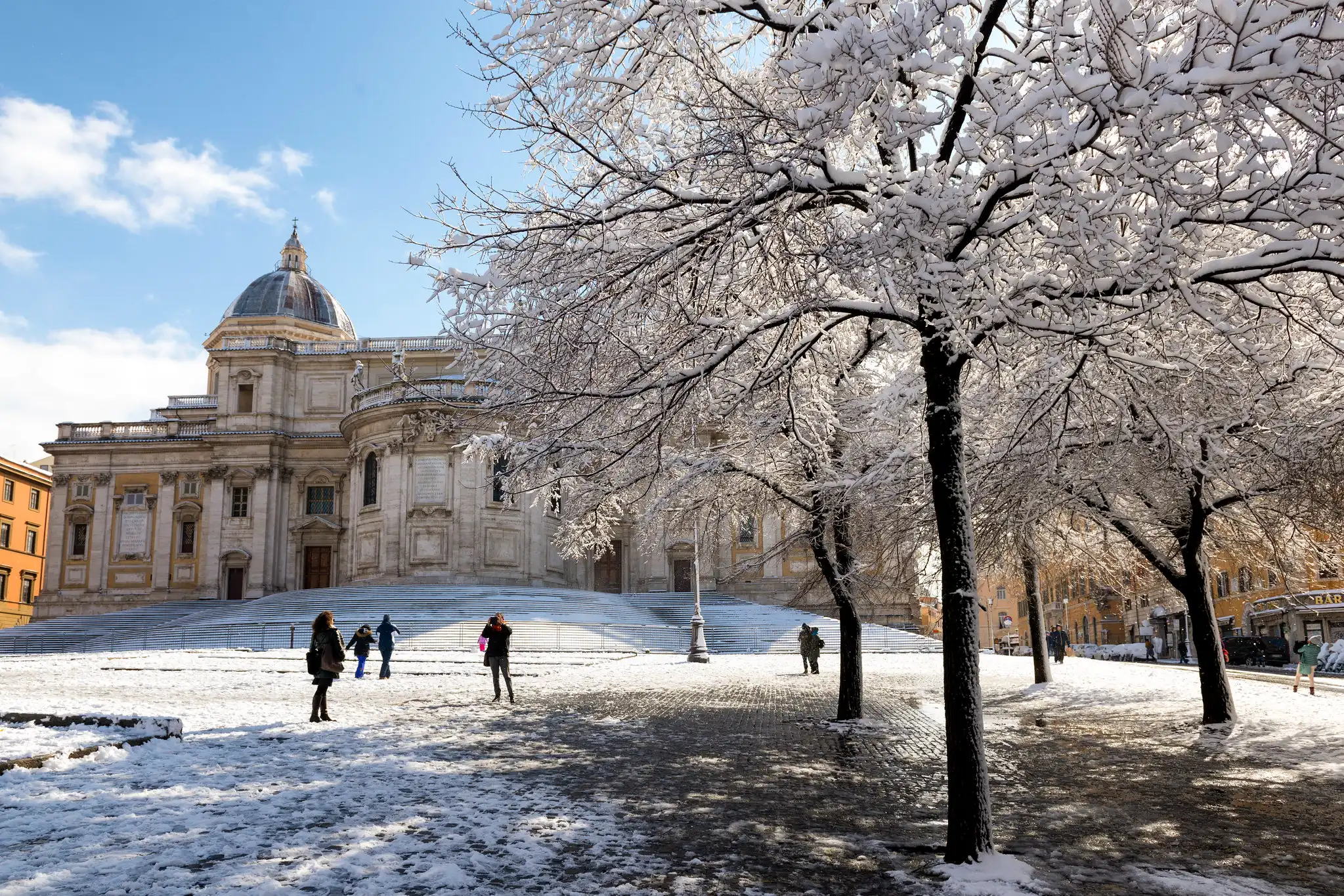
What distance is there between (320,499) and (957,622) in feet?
192

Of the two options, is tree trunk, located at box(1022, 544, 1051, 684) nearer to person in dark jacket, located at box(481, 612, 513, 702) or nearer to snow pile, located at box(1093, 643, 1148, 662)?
person in dark jacket, located at box(481, 612, 513, 702)

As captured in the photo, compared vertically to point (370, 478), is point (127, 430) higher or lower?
higher


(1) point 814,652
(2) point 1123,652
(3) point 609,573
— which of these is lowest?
(2) point 1123,652

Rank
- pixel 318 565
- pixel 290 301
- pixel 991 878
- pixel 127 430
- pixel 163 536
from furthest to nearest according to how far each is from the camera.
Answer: pixel 290 301, pixel 127 430, pixel 163 536, pixel 318 565, pixel 991 878

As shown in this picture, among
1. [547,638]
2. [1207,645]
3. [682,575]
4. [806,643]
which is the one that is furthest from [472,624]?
[1207,645]

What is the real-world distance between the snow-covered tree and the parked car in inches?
1375

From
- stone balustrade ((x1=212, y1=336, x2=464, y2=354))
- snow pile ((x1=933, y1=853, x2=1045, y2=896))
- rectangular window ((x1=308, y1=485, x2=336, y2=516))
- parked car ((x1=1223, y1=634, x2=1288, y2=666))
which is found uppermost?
stone balustrade ((x1=212, y1=336, x2=464, y2=354))

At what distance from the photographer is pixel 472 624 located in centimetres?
3853

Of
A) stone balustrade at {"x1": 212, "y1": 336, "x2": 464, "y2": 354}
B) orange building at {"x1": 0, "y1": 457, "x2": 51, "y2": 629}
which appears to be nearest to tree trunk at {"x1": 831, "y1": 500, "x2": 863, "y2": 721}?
stone balustrade at {"x1": 212, "y1": 336, "x2": 464, "y2": 354}

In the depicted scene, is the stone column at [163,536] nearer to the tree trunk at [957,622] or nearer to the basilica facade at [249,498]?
the basilica facade at [249,498]

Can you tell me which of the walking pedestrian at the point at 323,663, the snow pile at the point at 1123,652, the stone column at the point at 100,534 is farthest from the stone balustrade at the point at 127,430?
the snow pile at the point at 1123,652

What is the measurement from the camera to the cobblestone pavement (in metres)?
6.85

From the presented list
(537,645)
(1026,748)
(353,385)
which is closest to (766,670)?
(537,645)

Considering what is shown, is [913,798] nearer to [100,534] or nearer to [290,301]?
[100,534]
